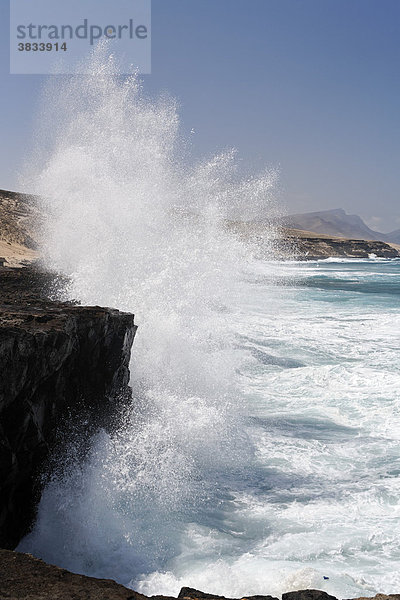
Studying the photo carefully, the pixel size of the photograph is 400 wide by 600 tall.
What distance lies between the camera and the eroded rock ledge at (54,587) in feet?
9.67

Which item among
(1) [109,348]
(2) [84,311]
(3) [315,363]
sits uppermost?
(2) [84,311]

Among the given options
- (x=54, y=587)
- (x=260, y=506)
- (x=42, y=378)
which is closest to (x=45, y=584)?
(x=54, y=587)

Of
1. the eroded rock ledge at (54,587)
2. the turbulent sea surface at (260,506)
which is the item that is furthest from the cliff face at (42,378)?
the eroded rock ledge at (54,587)

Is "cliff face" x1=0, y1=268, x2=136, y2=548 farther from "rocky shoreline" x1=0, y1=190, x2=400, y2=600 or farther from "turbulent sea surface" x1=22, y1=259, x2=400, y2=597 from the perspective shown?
"turbulent sea surface" x1=22, y1=259, x2=400, y2=597

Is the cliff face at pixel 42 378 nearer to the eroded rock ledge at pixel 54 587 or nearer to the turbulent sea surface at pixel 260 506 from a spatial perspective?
the turbulent sea surface at pixel 260 506

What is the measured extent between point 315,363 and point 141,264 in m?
6.40

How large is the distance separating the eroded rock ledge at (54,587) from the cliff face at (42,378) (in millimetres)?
1176

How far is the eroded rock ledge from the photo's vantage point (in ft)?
9.67

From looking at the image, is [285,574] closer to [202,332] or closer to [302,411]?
[302,411]

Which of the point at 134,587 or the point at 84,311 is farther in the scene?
the point at 84,311

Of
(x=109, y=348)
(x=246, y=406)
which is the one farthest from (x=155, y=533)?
(x=246, y=406)

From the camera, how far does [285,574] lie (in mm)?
4227

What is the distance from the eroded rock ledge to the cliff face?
1.18m

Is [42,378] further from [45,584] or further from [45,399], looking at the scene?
[45,584]
